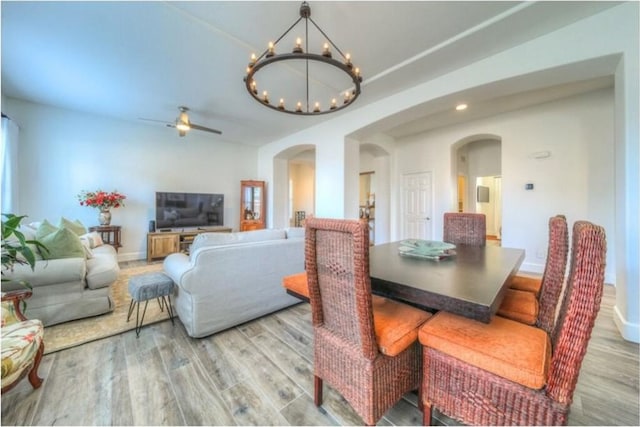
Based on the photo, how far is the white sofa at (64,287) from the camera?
206 centimetres

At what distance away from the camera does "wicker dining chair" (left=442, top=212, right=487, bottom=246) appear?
231 cm

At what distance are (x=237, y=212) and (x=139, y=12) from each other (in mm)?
4631

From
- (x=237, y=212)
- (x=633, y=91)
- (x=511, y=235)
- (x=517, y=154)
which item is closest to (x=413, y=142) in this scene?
(x=517, y=154)

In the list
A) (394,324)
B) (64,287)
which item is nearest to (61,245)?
(64,287)

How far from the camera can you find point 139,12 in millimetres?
2057

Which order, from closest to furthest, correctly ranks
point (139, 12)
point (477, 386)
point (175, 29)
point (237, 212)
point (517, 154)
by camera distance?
point (477, 386) < point (139, 12) < point (175, 29) < point (517, 154) < point (237, 212)

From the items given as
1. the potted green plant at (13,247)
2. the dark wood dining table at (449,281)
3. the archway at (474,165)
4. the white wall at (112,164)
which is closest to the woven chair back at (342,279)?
the dark wood dining table at (449,281)

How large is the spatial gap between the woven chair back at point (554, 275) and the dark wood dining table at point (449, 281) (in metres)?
0.18

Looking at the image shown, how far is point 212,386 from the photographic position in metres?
1.49

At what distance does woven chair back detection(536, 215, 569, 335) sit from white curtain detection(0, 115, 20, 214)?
588 centimetres

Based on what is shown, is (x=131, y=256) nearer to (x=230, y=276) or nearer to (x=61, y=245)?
(x=61, y=245)

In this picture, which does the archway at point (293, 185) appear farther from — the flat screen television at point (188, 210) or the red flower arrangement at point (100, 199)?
the red flower arrangement at point (100, 199)

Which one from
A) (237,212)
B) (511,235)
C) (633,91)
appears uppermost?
(633,91)

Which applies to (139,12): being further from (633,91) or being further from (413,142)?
(413,142)
